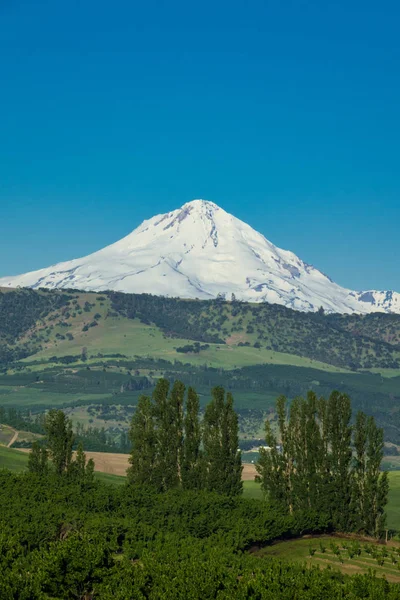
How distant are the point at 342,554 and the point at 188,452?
33.0m

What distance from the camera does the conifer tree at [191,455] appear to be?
130625mm

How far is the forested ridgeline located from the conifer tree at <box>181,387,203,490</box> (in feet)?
0.60

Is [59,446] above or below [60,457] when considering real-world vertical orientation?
above

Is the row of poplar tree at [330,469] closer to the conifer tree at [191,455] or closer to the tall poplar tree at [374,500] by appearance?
the tall poplar tree at [374,500]

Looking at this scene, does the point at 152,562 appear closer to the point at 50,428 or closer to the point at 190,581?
the point at 190,581

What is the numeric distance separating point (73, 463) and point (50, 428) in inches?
257

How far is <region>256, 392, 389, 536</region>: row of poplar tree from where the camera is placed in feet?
399

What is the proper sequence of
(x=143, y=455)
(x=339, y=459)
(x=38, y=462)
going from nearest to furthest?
(x=339, y=459), (x=143, y=455), (x=38, y=462)

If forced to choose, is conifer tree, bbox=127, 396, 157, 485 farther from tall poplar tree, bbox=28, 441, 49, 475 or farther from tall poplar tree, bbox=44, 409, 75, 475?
tall poplar tree, bbox=28, 441, 49, 475

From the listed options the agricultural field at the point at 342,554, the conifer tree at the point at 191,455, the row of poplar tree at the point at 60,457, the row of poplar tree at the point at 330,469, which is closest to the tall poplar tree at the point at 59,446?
the row of poplar tree at the point at 60,457

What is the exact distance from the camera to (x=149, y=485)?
5113 inches

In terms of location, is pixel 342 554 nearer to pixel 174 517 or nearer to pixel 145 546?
pixel 174 517

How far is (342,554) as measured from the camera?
10612cm

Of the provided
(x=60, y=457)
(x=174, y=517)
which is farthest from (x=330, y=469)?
(x=60, y=457)
